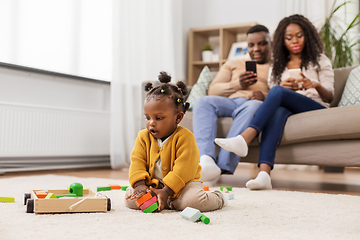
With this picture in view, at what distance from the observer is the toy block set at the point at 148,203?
3.32 ft

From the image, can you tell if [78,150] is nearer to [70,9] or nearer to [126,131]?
[126,131]

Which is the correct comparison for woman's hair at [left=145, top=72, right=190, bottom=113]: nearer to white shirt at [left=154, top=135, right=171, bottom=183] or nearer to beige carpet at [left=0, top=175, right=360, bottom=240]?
white shirt at [left=154, top=135, right=171, bottom=183]

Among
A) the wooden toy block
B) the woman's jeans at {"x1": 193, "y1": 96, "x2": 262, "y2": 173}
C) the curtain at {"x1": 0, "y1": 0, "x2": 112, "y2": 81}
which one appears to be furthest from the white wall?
the wooden toy block

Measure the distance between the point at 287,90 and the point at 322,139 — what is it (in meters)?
0.31

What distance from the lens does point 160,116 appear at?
3.57 ft

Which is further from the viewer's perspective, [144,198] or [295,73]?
[295,73]

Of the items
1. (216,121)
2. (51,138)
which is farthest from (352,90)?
(51,138)

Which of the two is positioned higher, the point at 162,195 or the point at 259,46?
the point at 259,46

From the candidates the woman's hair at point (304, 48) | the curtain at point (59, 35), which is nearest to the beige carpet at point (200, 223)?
the woman's hair at point (304, 48)

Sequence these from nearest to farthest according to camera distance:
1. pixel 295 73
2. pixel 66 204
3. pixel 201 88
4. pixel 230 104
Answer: pixel 66 204, pixel 295 73, pixel 230 104, pixel 201 88

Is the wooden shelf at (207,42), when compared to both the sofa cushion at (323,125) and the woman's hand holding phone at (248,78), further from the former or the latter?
the sofa cushion at (323,125)

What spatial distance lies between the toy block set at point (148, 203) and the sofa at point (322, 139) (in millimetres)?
1044

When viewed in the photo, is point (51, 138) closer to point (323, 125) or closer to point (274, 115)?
point (274, 115)

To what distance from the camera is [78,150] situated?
2.89 meters
